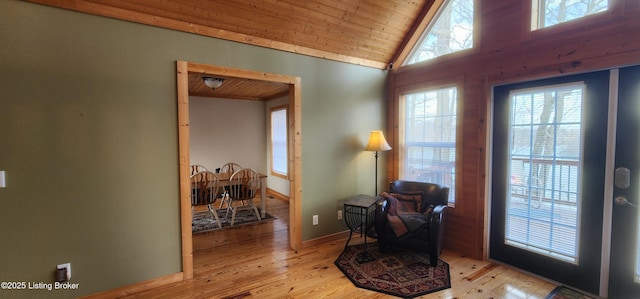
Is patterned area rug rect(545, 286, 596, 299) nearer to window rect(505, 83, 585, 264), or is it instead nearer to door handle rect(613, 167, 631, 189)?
window rect(505, 83, 585, 264)

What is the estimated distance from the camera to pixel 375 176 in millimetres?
4078

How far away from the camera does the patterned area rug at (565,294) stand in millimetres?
2387

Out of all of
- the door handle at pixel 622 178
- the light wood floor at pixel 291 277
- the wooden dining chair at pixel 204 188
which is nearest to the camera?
the door handle at pixel 622 178

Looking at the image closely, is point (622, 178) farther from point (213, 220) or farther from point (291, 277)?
point (213, 220)

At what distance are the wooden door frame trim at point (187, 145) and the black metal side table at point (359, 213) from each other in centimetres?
62

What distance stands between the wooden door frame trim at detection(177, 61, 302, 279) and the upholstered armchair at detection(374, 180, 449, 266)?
3.20 ft

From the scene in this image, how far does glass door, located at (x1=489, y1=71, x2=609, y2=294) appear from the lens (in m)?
2.38

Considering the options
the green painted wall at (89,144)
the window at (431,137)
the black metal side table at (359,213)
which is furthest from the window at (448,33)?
the green painted wall at (89,144)

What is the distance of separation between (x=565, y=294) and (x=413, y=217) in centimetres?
136

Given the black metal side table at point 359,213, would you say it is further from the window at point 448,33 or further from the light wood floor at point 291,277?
the window at point 448,33

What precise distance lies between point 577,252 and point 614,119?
1171mm

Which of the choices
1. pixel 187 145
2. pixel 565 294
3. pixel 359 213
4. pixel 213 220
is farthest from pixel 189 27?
pixel 565 294

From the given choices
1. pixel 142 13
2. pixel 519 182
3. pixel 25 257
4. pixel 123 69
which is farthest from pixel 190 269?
pixel 519 182

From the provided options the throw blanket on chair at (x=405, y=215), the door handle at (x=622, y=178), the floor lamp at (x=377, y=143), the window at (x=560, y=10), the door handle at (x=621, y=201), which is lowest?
the throw blanket on chair at (x=405, y=215)
